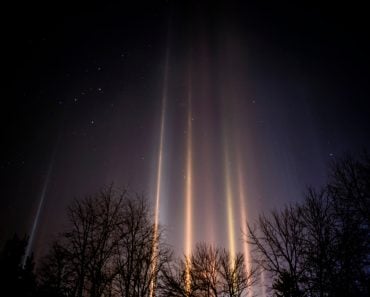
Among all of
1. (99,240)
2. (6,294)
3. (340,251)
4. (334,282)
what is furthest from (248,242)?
(6,294)

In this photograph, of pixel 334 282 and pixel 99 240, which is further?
pixel 99 240

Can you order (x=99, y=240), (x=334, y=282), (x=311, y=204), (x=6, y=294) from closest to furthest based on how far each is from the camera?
(x=334, y=282), (x=99, y=240), (x=311, y=204), (x=6, y=294)

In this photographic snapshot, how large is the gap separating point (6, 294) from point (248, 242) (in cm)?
1673

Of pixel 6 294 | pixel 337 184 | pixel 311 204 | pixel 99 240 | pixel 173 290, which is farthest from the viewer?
pixel 173 290

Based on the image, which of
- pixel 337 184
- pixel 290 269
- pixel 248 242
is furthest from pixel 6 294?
pixel 337 184

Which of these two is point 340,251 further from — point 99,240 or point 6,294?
point 6,294

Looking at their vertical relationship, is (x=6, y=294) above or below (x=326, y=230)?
below

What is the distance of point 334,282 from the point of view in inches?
409

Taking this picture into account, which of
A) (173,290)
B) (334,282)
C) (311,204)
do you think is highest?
(311,204)

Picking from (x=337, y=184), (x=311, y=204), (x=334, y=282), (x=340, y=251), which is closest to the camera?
(x=334, y=282)

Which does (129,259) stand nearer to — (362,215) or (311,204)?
(311,204)

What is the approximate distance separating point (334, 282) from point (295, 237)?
18.3 feet

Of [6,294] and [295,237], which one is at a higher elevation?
[295,237]

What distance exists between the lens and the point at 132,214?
1534 centimetres
